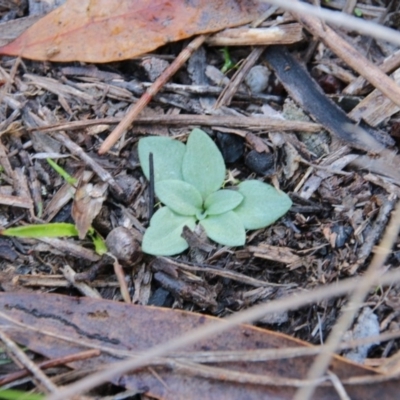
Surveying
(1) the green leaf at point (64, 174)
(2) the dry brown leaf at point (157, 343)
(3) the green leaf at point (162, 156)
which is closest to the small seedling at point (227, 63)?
(3) the green leaf at point (162, 156)

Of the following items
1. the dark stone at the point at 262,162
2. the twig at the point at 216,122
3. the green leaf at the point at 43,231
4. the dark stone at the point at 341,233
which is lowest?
the dark stone at the point at 341,233

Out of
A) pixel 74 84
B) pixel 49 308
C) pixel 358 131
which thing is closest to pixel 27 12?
pixel 74 84

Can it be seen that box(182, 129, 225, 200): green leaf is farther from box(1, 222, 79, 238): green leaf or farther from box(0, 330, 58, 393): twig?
box(0, 330, 58, 393): twig

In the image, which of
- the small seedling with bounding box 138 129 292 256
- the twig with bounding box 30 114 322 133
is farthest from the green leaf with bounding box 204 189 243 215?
the twig with bounding box 30 114 322 133

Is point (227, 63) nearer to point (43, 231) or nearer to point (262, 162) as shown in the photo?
point (262, 162)

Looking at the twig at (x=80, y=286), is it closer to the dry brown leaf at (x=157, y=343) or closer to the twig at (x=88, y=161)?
the dry brown leaf at (x=157, y=343)

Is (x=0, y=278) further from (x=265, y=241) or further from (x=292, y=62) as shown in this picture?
(x=292, y=62)
